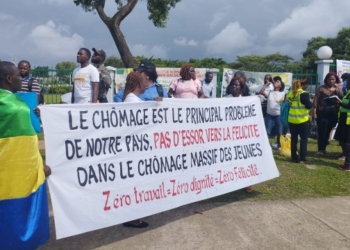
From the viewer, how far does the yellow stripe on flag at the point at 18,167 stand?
2.96m

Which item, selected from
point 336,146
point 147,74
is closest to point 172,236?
point 147,74

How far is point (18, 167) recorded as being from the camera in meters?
3.01

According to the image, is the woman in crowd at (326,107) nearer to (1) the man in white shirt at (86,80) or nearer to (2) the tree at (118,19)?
(1) the man in white shirt at (86,80)

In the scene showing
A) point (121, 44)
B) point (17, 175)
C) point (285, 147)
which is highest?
point (121, 44)

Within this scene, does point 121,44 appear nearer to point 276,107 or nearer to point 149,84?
point 276,107

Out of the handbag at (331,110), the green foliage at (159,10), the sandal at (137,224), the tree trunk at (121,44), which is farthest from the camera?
the green foliage at (159,10)

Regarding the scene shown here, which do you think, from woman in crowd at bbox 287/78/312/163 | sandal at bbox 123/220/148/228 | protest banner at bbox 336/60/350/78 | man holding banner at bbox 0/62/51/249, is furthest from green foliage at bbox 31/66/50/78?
man holding banner at bbox 0/62/51/249

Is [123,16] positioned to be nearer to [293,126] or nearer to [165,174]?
[293,126]

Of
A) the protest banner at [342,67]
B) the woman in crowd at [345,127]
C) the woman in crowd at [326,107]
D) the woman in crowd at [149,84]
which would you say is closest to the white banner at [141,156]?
the woman in crowd at [149,84]

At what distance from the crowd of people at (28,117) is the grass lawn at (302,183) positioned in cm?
23

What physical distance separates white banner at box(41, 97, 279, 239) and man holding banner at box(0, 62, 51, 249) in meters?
0.28

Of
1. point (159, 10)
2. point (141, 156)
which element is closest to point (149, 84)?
point (141, 156)

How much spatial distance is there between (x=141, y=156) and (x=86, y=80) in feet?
8.10

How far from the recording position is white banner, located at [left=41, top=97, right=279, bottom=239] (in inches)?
139
